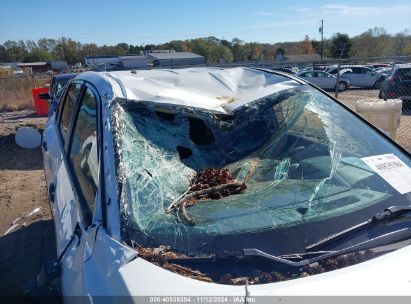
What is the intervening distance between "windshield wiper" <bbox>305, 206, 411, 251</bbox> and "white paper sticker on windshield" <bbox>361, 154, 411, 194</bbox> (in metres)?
0.26

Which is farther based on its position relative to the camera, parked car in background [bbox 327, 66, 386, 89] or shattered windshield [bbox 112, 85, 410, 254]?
parked car in background [bbox 327, 66, 386, 89]

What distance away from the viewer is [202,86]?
300cm

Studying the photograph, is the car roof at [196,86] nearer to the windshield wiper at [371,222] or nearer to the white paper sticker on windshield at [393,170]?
the white paper sticker on windshield at [393,170]

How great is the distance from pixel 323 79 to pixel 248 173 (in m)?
22.2

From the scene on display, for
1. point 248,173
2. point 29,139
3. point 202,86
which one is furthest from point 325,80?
point 248,173

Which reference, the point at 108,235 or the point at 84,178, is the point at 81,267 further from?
the point at 84,178

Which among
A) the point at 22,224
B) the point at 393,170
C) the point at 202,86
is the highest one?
the point at 202,86

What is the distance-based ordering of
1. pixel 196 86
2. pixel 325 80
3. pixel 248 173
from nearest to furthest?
pixel 248 173, pixel 196 86, pixel 325 80

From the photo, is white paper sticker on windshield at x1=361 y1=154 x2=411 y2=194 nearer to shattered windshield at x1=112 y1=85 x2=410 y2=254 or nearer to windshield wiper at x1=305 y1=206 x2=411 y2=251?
shattered windshield at x1=112 y1=85 x2=410 y2=254

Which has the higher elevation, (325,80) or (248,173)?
(248,173)

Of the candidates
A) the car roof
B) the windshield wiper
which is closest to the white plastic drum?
the car roof

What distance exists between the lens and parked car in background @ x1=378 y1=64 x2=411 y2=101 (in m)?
13.3

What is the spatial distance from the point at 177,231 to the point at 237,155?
1.10 metres

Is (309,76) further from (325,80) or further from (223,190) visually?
(223,190)
